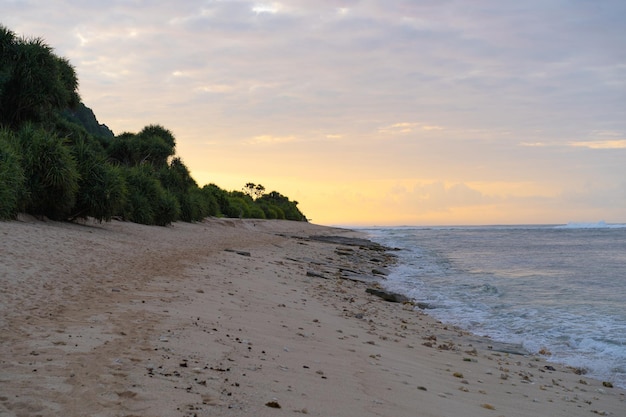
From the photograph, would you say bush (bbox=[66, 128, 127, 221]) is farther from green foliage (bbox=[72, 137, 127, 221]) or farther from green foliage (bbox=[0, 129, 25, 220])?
green foliage (bbox=[0, 129, 25, 220])

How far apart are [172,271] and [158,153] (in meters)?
33.0

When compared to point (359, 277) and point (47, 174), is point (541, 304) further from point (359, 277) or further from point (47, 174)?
point (47, 174)

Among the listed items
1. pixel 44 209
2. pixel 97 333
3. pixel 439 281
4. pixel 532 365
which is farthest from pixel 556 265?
pixel 97 333

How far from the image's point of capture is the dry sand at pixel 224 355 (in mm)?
3965

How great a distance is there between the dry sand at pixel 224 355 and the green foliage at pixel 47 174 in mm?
5917

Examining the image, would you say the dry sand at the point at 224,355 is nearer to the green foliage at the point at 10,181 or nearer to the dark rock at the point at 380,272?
the green foliage at the point at 10,181

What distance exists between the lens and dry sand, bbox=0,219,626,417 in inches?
156

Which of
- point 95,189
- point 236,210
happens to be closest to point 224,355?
point 95,189

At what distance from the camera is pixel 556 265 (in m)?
24.7

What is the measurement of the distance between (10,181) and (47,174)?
214 cm

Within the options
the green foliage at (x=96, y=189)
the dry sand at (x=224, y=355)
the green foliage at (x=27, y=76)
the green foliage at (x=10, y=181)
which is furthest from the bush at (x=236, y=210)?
the dry sand at (x=224, y=355)

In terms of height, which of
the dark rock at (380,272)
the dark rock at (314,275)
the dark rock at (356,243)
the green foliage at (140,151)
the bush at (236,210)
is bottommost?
the dark rock at (380,272)

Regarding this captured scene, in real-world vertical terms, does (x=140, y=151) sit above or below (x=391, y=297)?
above

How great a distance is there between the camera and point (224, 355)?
536 centimetres
